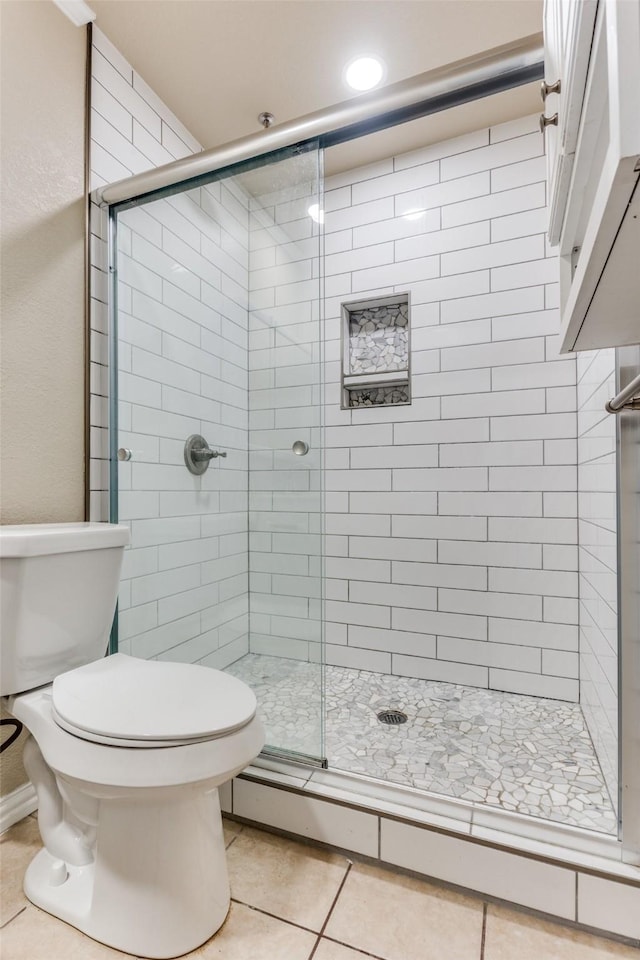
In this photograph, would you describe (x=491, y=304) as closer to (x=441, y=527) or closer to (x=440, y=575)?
(x=441, y=527)

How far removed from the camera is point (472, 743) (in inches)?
61.9

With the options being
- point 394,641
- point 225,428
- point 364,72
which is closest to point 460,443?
point 394,641

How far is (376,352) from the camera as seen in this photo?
235 cm

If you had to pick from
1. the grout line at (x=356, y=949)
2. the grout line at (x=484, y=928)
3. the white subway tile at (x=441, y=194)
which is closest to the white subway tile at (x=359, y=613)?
the grout line at (x=484, y=928)

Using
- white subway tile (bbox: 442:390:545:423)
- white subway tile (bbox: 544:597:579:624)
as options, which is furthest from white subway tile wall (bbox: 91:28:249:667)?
white subway tile (bbox: 544:597:579:624)

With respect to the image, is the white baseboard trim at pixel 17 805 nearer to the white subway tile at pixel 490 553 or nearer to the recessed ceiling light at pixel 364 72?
the white subway tile at pixel 490 553

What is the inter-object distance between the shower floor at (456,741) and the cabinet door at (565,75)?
1.29 meters

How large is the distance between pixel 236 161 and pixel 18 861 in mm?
1916

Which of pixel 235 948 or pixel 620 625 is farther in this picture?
pixel 620 625

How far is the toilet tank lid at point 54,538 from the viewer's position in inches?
43.8

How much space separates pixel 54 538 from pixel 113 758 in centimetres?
52

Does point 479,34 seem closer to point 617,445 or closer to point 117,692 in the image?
point 617,445

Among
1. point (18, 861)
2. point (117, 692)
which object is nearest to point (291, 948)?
point (117, 692)

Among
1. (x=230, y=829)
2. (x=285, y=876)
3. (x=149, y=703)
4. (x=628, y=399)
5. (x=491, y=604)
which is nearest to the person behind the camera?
(x=628, y=399)
